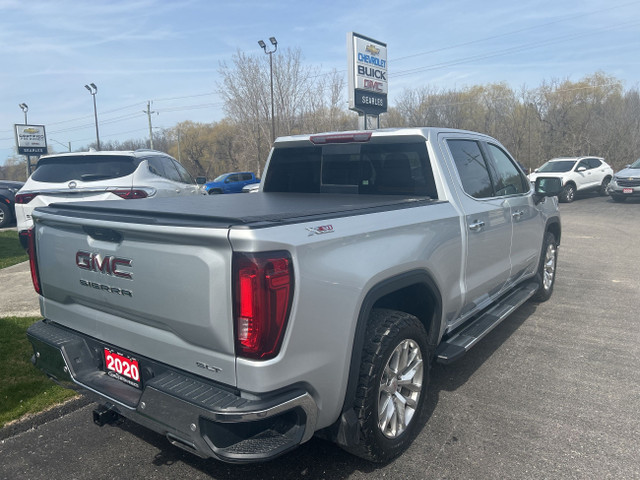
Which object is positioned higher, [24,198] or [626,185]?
[24,198]

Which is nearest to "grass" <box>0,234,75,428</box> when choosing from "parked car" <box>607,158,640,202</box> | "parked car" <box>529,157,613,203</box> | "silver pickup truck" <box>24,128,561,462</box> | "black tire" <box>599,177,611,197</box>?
"silver pickup truck" <box>24,128,561,462</box>

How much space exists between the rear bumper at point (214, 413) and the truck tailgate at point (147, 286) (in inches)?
3.2

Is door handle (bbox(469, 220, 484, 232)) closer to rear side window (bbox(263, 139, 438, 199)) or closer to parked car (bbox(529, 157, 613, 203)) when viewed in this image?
rear side window (bbox(263, 139, 438, 199))

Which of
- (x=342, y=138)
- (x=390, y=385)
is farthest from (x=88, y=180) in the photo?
(x=390, y=385)

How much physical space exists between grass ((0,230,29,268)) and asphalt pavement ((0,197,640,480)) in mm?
6644

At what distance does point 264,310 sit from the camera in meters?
2.08

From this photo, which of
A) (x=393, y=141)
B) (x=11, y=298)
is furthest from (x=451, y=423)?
Answer: (x=11, y=298)

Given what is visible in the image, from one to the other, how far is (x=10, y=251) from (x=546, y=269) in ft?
32.7

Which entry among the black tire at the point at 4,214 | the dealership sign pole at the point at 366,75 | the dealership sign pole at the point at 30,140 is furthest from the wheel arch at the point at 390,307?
the dealership sign pole at the point at 30,140

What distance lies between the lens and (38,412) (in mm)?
3562

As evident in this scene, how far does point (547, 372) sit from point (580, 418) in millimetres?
760

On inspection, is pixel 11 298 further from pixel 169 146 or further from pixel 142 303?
pixel 169 146

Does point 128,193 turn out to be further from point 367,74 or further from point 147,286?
point 367,74

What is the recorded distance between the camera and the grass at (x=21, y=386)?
3.60 metres
